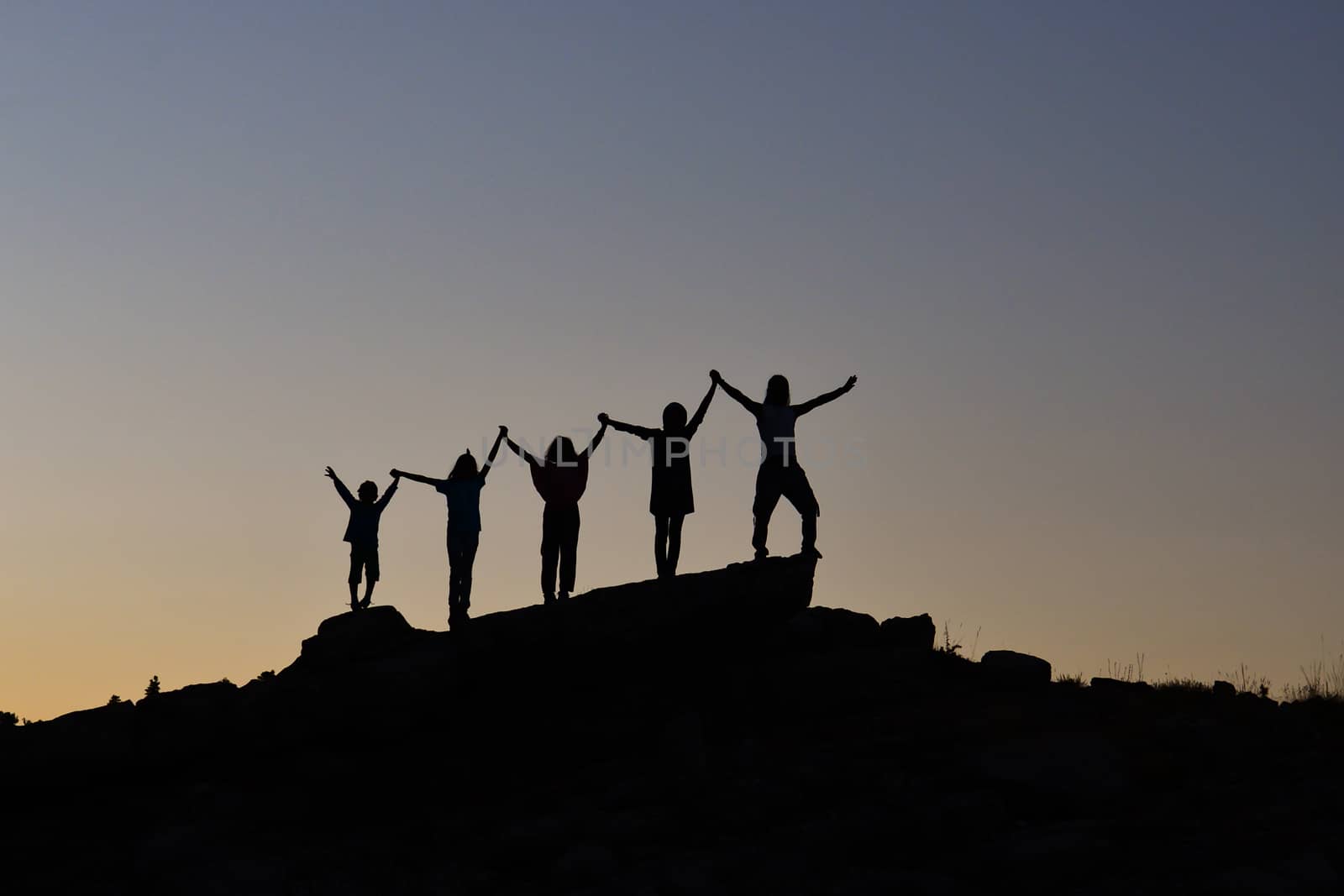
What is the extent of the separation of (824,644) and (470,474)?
18.7ft

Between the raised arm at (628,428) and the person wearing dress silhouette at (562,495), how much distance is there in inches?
2.8

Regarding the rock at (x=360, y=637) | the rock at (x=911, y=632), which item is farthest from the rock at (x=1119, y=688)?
the rock at (x=360, y=637)

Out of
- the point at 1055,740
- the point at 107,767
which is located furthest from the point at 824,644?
the point at 107,767

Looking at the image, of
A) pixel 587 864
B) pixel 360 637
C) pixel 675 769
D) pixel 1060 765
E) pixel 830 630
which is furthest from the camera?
pixel 830 630

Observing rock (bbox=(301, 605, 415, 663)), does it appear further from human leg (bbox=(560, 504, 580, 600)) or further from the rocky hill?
human leg (bbox=(560, 504, 580, 600))

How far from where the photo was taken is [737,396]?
19.2m

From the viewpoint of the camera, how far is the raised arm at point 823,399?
62.6 ft

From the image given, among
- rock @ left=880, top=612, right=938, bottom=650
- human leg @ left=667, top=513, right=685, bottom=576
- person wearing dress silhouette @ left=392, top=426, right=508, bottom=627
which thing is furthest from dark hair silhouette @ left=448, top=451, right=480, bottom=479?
rock @ left=880, top=612, right=938, bottom=650

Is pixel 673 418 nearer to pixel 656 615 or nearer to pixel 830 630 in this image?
pixel 656 615

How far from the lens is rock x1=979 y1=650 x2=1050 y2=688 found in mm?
19578

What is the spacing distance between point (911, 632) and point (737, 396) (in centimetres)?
475

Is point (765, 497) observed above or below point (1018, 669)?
above

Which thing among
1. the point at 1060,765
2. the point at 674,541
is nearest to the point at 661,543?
the point at 674,541

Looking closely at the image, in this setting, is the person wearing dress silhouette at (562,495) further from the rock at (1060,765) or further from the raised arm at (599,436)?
the rock at (1060,765)
